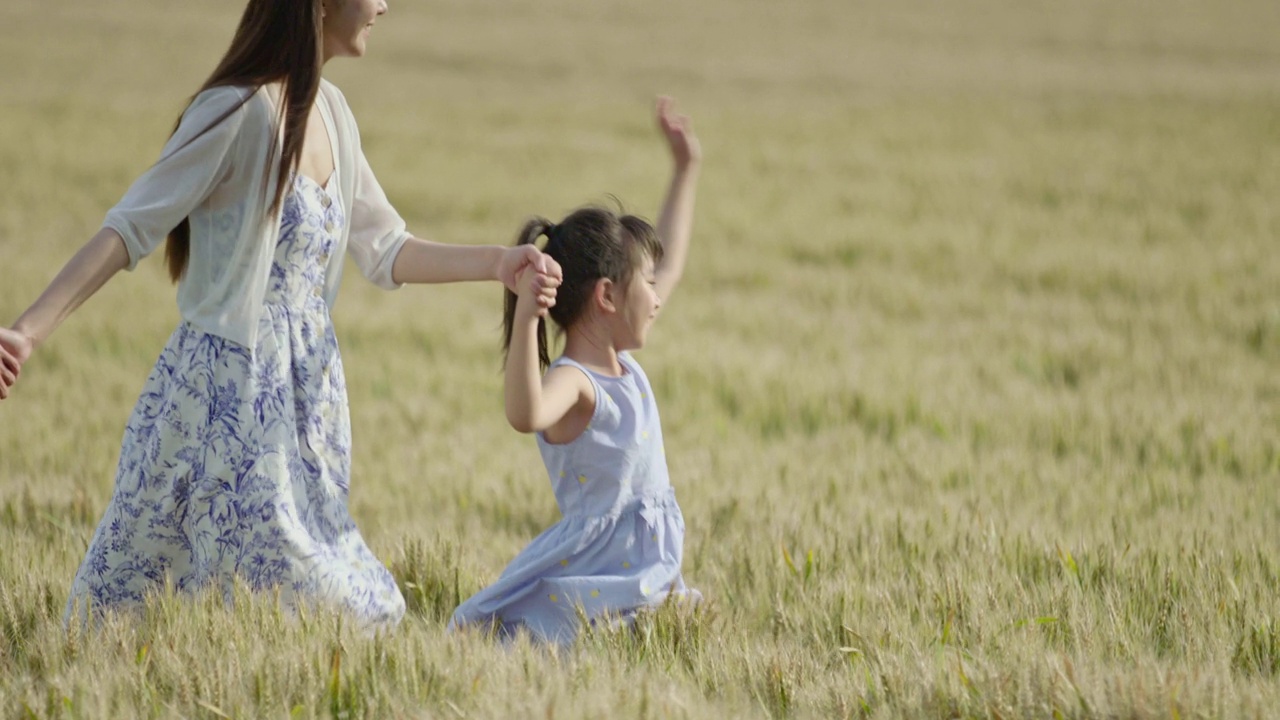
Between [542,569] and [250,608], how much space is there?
22.7 inches

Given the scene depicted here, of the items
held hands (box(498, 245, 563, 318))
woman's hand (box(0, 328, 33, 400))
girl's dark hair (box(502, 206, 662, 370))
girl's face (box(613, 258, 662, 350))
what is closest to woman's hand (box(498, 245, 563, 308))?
held hands (box(498, 245, 563, 318))

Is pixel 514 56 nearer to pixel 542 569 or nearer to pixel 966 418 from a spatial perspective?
pixel 966 418

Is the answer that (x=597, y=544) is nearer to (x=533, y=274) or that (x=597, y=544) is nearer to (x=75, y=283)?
(x=533, y=274)

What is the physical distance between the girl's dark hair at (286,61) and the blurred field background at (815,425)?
960mm

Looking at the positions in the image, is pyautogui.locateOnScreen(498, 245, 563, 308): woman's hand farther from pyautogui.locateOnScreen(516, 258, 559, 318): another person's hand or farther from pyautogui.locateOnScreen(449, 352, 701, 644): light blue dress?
pyautogui.locateOnScreen(449, 352, 701, 644): light blue dress

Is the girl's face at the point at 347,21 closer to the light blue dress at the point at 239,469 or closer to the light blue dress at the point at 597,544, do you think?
the light blue dress at the point at 239,469

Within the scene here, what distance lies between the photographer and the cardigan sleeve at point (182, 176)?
240 cm

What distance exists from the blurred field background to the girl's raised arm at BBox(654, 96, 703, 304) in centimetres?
80

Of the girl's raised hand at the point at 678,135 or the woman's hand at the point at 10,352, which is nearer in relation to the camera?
the woman's hand at the point at 10,352

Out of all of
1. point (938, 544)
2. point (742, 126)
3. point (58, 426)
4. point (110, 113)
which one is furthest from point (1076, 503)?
point (110, 113)

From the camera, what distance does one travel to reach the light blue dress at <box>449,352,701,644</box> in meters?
2.57

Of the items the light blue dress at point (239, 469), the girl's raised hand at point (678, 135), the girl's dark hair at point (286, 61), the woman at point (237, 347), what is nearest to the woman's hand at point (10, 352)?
the woman at point (237, 347)

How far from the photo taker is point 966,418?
5176 mm

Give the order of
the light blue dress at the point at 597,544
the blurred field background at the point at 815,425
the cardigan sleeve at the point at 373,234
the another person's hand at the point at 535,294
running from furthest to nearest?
the cardigan sleeve at the point at 373,234 → the light blue dress at the point at 597,544 → the another person's hand at the point at 535,294 → the blurred field background at the point at 815,425
